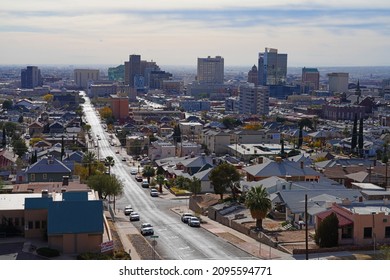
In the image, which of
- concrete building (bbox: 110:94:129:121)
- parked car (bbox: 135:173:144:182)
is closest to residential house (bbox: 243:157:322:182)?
parked car (bbox: 135:173:144:182)

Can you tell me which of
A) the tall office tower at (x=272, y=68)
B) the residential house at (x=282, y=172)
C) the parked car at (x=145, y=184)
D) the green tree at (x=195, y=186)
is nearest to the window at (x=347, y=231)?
the residential house at (x=282, y=172)

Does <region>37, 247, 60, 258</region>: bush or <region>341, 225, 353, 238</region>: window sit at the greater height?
<region>37, 247, 60, 258</region>: bush

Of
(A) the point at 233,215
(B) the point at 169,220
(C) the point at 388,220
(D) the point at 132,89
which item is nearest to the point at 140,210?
(B) the point at 169,220

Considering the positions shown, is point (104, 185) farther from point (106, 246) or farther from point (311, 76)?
point (311, 76)

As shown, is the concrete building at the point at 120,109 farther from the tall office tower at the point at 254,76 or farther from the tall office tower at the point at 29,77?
the tall office tower at the point at 29,77

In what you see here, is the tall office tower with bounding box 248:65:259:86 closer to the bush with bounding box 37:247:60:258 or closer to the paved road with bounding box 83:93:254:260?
the paved road with bounding box 83:93:254:260

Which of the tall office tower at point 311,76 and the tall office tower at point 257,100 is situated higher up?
the tall office tower at point 311,76

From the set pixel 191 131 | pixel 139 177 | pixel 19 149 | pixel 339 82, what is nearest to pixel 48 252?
pixel 139 177

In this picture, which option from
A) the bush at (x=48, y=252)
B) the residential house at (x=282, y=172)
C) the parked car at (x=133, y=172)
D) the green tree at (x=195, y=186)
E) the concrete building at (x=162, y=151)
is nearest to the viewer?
the bush at (x=48, y=252)
